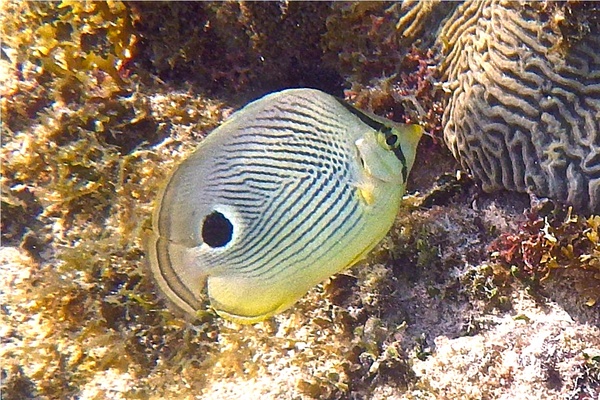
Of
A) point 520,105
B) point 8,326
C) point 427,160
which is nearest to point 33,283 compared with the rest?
point 8,326

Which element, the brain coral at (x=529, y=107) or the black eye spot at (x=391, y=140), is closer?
the black eye spot at (x=391, y=140)

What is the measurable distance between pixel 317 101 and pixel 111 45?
2.48 metres

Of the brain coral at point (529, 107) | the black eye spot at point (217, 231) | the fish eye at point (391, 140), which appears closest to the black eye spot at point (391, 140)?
the fish eye at point (391, 140)

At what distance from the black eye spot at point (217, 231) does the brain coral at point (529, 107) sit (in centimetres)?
178

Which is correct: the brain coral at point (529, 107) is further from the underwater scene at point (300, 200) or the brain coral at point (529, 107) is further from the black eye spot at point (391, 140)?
the black eye spot at point (391, 140)

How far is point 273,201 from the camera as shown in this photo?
1.86 metres

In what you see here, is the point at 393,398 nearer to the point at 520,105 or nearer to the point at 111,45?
the point at 520,105

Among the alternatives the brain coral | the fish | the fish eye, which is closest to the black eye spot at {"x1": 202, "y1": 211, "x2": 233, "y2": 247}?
the fish

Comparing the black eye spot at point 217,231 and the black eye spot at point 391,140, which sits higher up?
the black eye spot at point 391,140

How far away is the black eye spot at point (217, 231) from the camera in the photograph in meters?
1.86

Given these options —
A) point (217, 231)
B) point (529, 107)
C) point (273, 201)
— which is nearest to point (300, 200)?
point (273, 201)

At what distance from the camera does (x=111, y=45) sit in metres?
3.74

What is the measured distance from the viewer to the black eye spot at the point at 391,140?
1.90 metres

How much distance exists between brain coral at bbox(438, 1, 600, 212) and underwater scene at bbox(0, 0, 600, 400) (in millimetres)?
12
